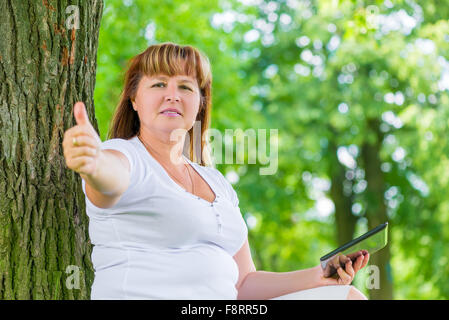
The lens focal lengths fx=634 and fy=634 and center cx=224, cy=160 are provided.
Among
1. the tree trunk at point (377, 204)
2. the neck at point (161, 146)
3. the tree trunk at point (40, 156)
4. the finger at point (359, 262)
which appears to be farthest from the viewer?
the tree trunk at point (377, 204)

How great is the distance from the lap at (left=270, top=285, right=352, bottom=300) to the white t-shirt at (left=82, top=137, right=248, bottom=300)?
0.25 meters

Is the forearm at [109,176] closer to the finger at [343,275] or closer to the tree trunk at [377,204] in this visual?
the finger at [343,275]

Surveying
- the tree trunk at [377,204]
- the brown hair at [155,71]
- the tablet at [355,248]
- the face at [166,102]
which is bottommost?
the tablet at [355,248]

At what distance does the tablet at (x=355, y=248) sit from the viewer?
2.16 metres

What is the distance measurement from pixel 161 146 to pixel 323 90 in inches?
337

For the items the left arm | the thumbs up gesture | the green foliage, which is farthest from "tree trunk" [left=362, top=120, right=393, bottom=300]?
the thumbs up gesture

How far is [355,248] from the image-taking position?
2.26 meters

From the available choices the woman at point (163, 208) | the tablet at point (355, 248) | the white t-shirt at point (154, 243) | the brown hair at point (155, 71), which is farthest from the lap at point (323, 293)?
the brown hair at point (155, 71)

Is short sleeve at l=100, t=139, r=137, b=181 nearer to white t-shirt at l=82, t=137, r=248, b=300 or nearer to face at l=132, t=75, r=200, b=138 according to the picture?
white t-shirt at l=82, t=137, r=248, b=300

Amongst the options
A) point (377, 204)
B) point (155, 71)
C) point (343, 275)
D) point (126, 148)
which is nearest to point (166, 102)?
point (155, 71)

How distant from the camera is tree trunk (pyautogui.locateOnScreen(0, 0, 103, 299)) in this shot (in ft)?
8.67

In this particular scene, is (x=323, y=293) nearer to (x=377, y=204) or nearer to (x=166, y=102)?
(x=166, y=102)
